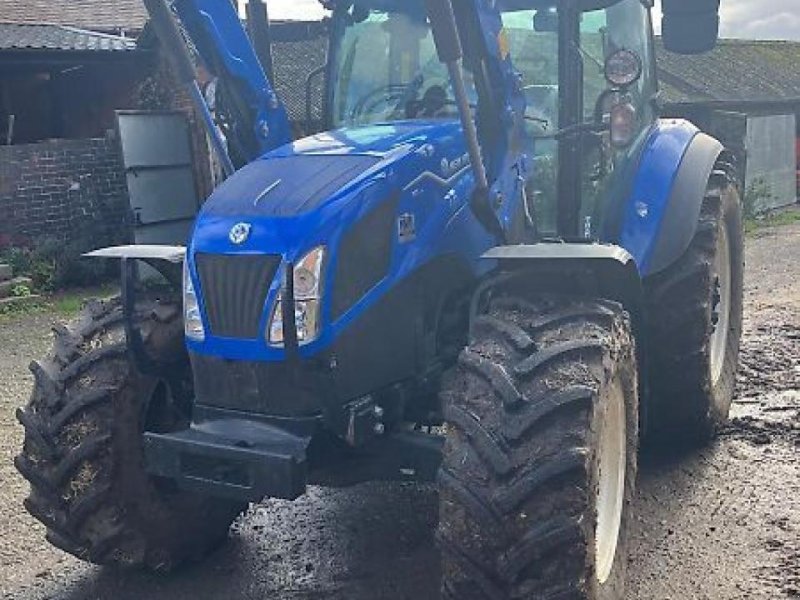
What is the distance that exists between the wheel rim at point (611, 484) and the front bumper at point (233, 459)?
98cm

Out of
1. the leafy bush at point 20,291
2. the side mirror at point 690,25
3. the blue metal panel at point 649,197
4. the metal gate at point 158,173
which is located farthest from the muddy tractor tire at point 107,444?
the metal gate at point 158,173

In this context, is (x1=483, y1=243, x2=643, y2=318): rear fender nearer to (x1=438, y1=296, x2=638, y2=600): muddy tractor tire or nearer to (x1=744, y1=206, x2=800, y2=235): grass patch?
(x1=438, y1=296, x2=638, y2=600): muddy tractor tire

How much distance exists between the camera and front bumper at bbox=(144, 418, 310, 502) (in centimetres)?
341

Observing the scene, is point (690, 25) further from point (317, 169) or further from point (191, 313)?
point (191, 313)

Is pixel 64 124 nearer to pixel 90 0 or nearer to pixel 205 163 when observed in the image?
pixel 205 163

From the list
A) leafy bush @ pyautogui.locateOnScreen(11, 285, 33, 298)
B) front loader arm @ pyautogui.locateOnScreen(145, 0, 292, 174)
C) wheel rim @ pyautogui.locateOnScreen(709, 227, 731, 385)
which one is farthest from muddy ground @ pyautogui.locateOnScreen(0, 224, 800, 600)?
leafy bush @ pyautogui.locateOnScreen(11, 285, 33, 298)

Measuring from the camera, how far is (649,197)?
491cm

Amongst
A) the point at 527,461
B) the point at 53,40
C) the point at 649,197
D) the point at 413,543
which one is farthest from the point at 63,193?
the point at 527,461

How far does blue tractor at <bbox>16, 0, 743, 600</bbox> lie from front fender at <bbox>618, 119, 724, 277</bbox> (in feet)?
0.04

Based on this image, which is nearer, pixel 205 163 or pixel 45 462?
pixel 45 462

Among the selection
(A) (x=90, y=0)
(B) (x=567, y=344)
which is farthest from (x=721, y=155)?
(A) (x=90, y=0)

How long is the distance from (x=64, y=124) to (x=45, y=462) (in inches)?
513

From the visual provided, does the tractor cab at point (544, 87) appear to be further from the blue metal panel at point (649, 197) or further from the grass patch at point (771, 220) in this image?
the grass patch at point (771, 220)

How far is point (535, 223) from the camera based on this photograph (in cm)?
470
